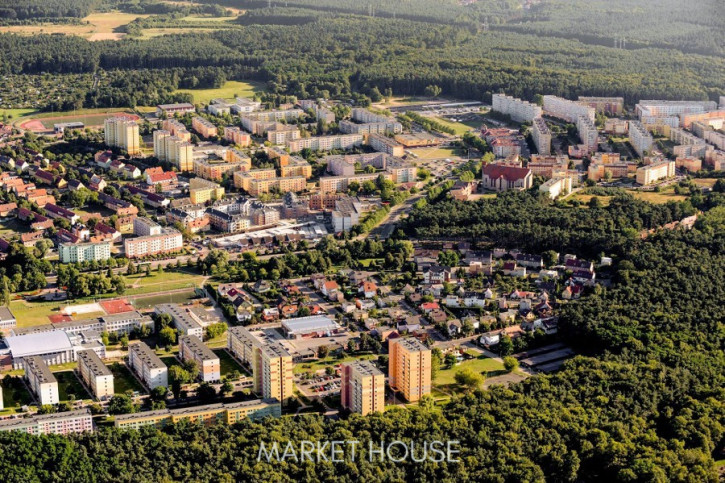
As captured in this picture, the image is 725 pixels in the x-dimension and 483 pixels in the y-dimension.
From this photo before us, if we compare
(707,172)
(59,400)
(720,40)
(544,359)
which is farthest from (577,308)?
(720,40)

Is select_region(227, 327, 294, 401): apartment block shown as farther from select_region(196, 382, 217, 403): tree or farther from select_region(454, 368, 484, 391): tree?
select_region(454, 368, 484, 391): tree

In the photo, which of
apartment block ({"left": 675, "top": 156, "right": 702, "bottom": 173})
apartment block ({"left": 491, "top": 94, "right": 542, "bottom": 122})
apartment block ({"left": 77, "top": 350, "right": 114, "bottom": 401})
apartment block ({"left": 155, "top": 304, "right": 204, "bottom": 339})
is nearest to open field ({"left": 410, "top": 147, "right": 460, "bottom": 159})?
apartment block ({"left": 491, "top": 94, "right": 542, "bottom": 122})

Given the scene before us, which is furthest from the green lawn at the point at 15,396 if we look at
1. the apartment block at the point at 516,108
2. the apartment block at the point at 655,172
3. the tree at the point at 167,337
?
the apartment block at the point at 516,108

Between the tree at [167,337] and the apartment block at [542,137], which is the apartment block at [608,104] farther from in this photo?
the tree at [167,337]

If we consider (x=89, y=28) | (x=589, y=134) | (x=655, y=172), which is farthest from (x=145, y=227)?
(x=89, y=28)

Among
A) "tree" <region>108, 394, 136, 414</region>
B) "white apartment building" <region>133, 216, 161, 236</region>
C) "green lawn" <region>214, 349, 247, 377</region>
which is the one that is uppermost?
"white apartment building" <region>133, 216, 161, 236</region>

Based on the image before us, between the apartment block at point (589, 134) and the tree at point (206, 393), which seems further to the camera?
the apartment block at point (589, 134)
